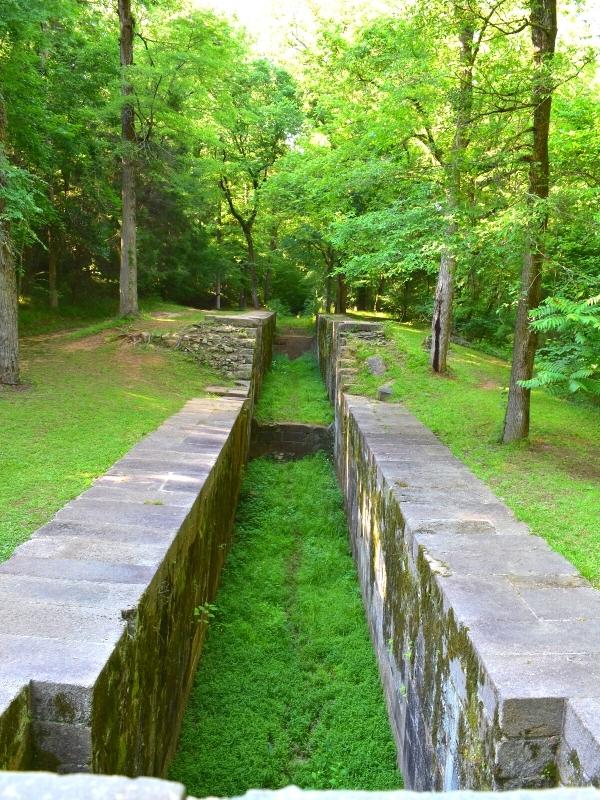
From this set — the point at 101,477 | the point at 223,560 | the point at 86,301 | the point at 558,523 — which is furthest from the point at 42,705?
the point at 86,301

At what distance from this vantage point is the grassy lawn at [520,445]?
4.64m

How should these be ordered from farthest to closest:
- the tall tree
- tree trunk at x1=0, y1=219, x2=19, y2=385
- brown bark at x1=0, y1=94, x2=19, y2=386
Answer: the tall tree, tree trunk at x1=0, y1=219, x2=19, y2=385, brown bark at x1=0, y1=94, x2=19, y2=386

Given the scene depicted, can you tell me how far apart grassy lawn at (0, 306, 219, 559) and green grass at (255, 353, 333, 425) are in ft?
5.99

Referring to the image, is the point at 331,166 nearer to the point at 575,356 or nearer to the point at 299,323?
the point at 575,356

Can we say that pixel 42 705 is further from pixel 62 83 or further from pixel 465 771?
pixel 62 83

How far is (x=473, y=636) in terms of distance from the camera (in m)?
2.65

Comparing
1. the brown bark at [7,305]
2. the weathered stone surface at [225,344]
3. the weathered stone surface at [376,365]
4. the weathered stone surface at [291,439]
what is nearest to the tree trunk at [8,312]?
the brown bark at [7,305]

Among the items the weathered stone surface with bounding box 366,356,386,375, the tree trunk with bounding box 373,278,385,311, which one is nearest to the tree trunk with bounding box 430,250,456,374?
the weathered stone surface with bounding box 366,356,386,375

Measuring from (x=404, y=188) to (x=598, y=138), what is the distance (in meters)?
3.15

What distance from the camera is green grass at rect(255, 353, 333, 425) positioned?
40.0ft

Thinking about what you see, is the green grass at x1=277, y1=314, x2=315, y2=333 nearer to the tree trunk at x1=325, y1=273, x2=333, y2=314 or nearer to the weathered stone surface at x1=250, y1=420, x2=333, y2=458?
the tree trunk at x1=325, y1=273, x2=333, y2=314

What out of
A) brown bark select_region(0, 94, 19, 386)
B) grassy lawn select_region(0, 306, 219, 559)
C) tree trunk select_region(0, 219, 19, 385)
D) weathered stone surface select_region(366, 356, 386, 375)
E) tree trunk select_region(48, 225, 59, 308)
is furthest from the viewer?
tree trunk select_region(48, 225, 59, 308)

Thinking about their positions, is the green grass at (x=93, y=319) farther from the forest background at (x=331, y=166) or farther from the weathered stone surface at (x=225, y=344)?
the weathered stone surface at (x=225, y=344)

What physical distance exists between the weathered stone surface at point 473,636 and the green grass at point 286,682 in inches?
10.8
